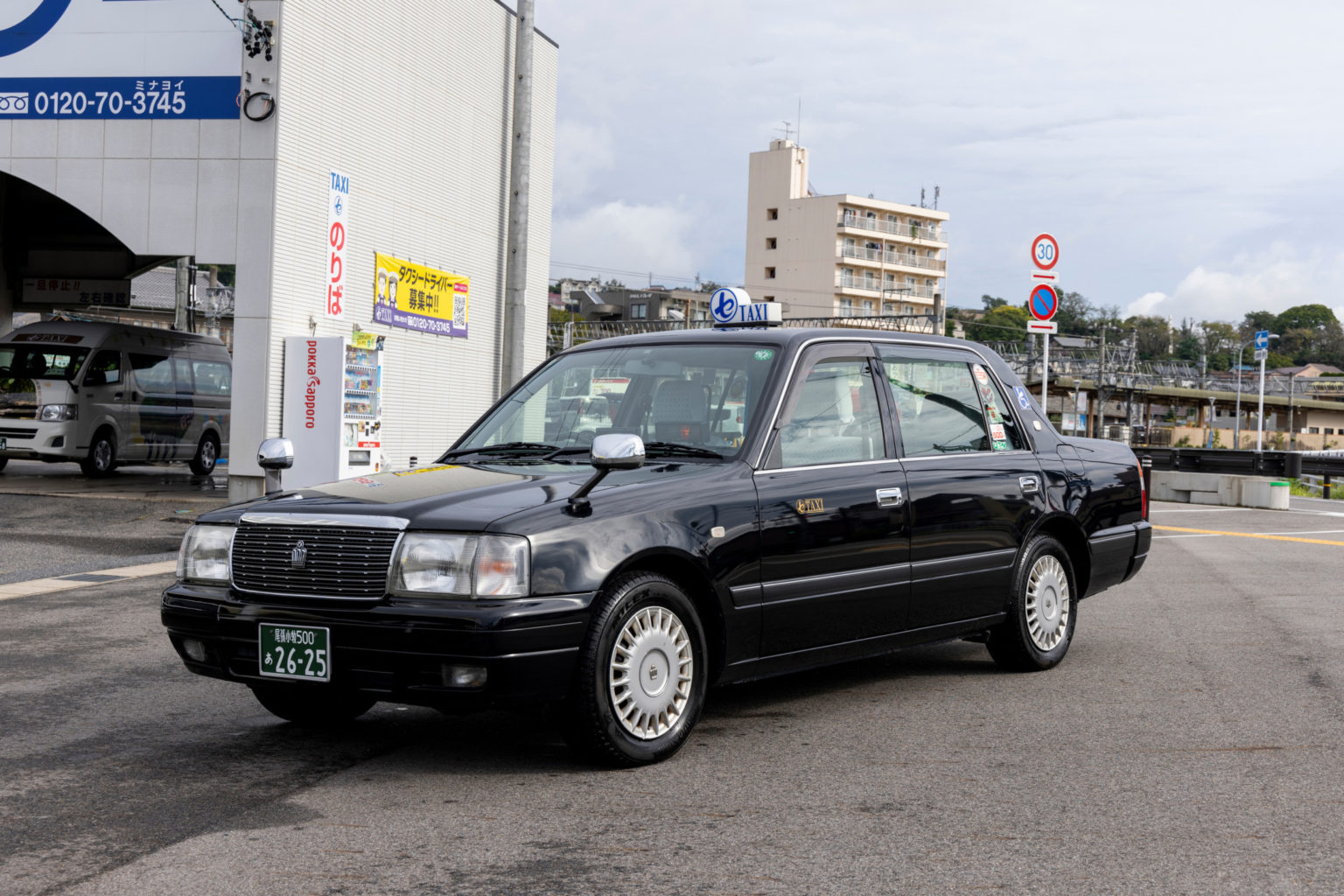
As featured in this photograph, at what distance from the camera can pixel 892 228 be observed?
309ft

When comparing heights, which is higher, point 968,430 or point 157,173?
point 157,173

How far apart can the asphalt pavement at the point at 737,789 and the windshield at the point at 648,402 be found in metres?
1.24

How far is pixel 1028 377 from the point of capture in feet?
183

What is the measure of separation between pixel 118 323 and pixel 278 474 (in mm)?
16694

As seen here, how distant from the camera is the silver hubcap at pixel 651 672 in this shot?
4785 millimetres

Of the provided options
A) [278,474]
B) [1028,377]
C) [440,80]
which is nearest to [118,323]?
[440,80]

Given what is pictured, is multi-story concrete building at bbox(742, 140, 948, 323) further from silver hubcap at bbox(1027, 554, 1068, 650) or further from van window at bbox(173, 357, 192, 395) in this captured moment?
silver hubcap at bbox(1027, 554, 1068, 650)

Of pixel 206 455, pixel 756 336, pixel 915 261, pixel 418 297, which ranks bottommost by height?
pixel 206 455

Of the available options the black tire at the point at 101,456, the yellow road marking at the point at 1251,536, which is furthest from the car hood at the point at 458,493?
the black tire at the point at 101,456

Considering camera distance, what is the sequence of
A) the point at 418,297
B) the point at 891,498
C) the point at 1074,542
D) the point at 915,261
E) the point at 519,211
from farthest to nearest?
the point at 915,261 < the point at 519,211 < the point at 418,297 < the point at 1074,542 < the point at 891,498

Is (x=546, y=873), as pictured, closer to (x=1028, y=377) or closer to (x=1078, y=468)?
(x=1078, y=468)

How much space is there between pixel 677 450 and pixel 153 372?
1826 centimetres

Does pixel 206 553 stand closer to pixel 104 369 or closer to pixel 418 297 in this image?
pixel 418 297

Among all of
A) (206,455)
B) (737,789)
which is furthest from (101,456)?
(737,789)
